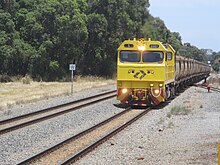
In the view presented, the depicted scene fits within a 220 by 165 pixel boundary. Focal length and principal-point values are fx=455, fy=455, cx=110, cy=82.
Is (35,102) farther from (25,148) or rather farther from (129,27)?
(129,27)

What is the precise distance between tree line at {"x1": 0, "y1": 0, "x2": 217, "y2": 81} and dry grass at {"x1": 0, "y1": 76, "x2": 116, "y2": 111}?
2806mm

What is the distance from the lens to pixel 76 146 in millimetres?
12477

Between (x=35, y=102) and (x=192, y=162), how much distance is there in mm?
17987

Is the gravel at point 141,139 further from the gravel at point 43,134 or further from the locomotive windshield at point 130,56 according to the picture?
the locomotive windshield at point 130,56

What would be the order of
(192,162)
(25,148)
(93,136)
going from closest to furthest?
(192,162)
(25,148)
(93,136)

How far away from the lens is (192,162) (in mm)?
10008

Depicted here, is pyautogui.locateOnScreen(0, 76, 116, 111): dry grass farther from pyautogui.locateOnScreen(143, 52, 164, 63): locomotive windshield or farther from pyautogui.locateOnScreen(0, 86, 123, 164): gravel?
pyautogui.locateOnScreen(143, 52, 164, 63): locomotive windshield

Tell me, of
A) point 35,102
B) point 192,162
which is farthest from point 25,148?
point 35,102

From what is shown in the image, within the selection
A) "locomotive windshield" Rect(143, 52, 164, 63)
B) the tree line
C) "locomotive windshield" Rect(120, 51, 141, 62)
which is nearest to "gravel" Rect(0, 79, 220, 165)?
"locomotive windshield" Rect(143, 52, 164, 63)

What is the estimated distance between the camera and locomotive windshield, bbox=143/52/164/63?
2236cm

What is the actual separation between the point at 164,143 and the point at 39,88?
2924cm

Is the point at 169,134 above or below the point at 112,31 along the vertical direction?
below

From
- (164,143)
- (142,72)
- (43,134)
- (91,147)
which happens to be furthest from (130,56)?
(91,147)

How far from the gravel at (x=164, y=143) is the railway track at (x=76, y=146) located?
0.22 meters
